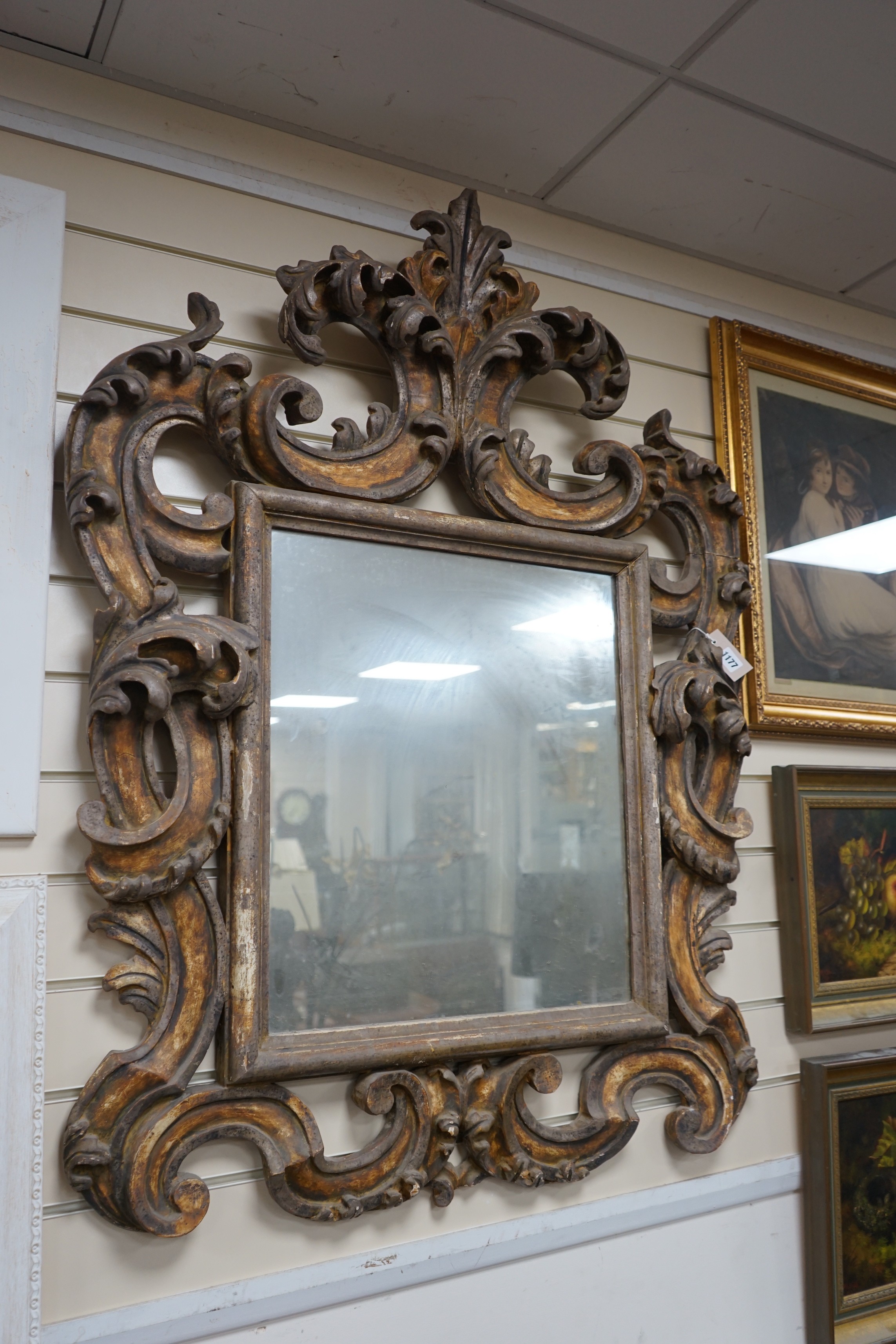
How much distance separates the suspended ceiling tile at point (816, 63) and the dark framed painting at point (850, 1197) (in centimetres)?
160

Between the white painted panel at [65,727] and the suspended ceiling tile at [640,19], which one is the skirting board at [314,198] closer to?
the suspended ceiling tile at [640,19]

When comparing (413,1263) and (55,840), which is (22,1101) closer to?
(55,840)

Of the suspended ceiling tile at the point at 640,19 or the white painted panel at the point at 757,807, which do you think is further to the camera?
the white painted panel at the point at 757,807

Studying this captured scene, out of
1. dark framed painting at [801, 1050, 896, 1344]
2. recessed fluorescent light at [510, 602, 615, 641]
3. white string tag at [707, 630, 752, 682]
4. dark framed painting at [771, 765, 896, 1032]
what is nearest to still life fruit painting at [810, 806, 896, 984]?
dark framed painting at [771, 765, 896, 1032]

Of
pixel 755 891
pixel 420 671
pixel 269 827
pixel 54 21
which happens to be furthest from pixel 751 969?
pixel 54 21

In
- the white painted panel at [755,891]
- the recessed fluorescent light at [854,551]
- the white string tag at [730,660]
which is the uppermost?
the recessed fluorescent light at [854,551]

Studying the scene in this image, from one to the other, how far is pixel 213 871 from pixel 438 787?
347mm

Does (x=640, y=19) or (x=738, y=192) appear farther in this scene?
(x=738, y=192)

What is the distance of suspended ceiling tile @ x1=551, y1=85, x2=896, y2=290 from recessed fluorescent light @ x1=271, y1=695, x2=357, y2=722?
1.00 m

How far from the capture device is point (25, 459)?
50.1 inches

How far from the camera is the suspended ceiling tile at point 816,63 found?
1365 mm

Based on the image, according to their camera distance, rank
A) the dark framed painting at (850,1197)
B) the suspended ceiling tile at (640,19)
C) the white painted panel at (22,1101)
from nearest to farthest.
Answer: the white painted panel at (22,1101) < the suspended ceiling tile at (640,19) < the dark framed painting at (850,1197)

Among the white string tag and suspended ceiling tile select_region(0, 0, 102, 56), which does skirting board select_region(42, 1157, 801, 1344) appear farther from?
suspended ceiling tile select_region(0, 0, 102, 56)

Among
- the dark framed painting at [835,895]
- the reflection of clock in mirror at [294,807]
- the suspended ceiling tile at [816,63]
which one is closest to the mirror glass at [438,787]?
the reflection of clock in mirror at [294,807]
